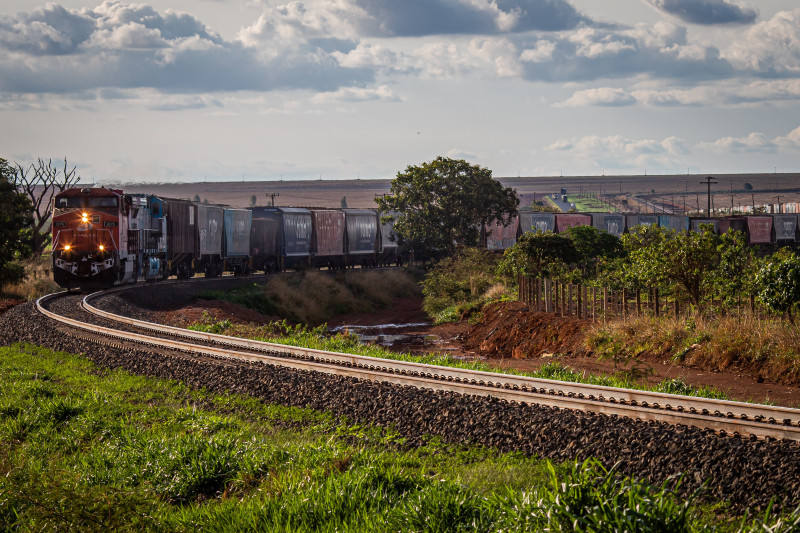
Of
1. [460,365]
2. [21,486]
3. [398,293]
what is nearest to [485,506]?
[21,486]

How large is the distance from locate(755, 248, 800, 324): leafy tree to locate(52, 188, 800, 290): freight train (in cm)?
1652

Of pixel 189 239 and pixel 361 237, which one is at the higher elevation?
pixel 189 239

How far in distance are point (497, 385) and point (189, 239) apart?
108 ft

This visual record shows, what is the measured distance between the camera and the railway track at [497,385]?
30.2ft

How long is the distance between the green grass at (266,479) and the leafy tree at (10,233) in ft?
87.7

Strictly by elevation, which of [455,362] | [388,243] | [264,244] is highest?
[264,244]

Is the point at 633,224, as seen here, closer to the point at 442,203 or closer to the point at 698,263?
the point at 442,203

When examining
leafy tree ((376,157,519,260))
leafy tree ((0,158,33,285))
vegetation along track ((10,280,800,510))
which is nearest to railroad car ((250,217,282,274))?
leafy tree ((376,157,519,260))

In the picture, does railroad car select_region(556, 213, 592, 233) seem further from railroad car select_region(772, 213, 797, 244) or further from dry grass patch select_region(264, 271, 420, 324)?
railroad car select_region(772, 213, 797, 244)

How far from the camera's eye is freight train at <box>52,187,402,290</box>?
32.3m

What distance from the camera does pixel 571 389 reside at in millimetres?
11891

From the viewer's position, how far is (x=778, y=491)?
6953 mm

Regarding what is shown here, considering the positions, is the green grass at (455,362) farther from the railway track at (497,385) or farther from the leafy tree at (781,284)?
the leafy tree at (781,284)

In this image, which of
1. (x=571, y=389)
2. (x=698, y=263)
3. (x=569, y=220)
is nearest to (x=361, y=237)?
(x=569, y=220)
